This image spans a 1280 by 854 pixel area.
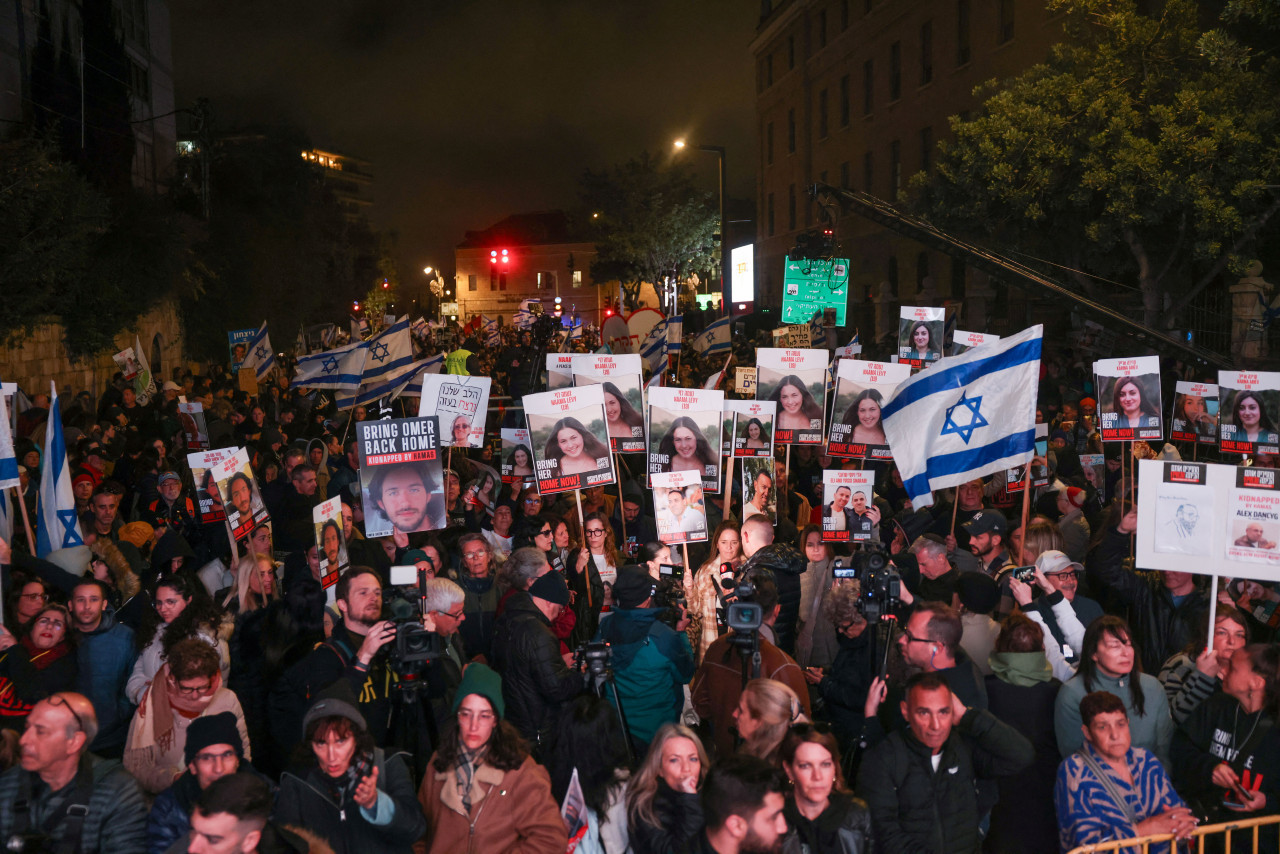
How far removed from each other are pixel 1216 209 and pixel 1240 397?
992cm

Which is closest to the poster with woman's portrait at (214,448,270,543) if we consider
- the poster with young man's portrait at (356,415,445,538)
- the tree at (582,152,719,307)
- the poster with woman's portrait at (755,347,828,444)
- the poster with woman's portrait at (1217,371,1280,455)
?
the poster with young man's portrait at (356,415,445,538)

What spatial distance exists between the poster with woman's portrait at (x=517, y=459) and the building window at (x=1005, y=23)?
2435 cm

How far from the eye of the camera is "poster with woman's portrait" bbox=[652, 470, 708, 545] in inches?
314

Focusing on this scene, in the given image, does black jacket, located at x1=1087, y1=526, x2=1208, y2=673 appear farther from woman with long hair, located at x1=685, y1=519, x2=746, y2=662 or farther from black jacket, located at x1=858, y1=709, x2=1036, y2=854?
woman with long hair, located at x1=685, y1=519, x2=746, y2=662

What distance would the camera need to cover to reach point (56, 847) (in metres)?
3.83

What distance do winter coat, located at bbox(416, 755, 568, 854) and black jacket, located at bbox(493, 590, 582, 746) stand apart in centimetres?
90

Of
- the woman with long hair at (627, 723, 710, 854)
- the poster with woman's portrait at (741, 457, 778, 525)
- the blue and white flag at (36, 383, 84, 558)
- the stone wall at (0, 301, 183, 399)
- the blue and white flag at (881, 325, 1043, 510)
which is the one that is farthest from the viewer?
the stone wall at (0, 301, 183, 399)

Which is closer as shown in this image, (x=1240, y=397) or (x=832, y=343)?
(x=1240, y=397)

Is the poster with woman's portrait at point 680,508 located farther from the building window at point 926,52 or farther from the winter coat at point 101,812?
the building window at point 926,52

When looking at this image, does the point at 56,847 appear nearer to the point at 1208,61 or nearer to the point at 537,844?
the point at 537,844

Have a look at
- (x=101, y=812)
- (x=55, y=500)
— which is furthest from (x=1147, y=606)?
(x=55, y=500)

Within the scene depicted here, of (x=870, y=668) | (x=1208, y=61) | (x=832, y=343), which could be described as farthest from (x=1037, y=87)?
(x=870, y=668)

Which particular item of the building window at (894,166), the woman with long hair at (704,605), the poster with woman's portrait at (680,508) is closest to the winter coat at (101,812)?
the woman with long hair at (704,605)

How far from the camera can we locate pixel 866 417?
31.6 feet
